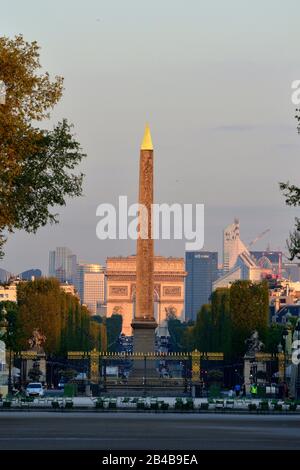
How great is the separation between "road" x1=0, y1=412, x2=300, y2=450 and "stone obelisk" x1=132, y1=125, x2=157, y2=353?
2614 inches

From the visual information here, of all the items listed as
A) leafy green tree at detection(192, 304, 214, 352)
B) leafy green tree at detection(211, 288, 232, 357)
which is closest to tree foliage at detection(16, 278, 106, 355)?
leafy green tree at detection(192, 304, 214, 352)

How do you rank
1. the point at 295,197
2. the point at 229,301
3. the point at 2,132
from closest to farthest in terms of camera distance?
the point at 2,132 → the point at 295,197 → the point at 229,301

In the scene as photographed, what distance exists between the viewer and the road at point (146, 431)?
3638 cm

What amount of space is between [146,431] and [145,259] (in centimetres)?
8561

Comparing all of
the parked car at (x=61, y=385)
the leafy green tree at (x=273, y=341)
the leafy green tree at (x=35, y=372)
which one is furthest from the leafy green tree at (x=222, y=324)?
the leafy green tree at (x=35, y=372)

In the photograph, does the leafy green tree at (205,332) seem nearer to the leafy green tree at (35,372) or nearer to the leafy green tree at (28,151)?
the leafy green tree at (35,372)

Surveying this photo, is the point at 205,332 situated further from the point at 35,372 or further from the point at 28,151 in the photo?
the point at 28,151

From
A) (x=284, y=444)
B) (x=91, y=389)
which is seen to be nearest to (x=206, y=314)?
(x=91, y=389)

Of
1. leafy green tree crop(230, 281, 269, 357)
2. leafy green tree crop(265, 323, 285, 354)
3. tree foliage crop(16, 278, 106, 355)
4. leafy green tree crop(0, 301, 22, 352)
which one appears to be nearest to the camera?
leafy green tree crop(0, 301, 22, 352)

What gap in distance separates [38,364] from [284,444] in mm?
94311

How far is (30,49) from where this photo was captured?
160ft

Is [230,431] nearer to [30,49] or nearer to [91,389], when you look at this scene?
[30,49]

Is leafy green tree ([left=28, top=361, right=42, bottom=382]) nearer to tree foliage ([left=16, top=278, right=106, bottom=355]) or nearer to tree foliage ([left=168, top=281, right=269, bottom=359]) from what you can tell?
tree foliage ([left=16, top=278, right=106, bottom=355])

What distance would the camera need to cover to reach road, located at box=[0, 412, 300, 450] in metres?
36.4
